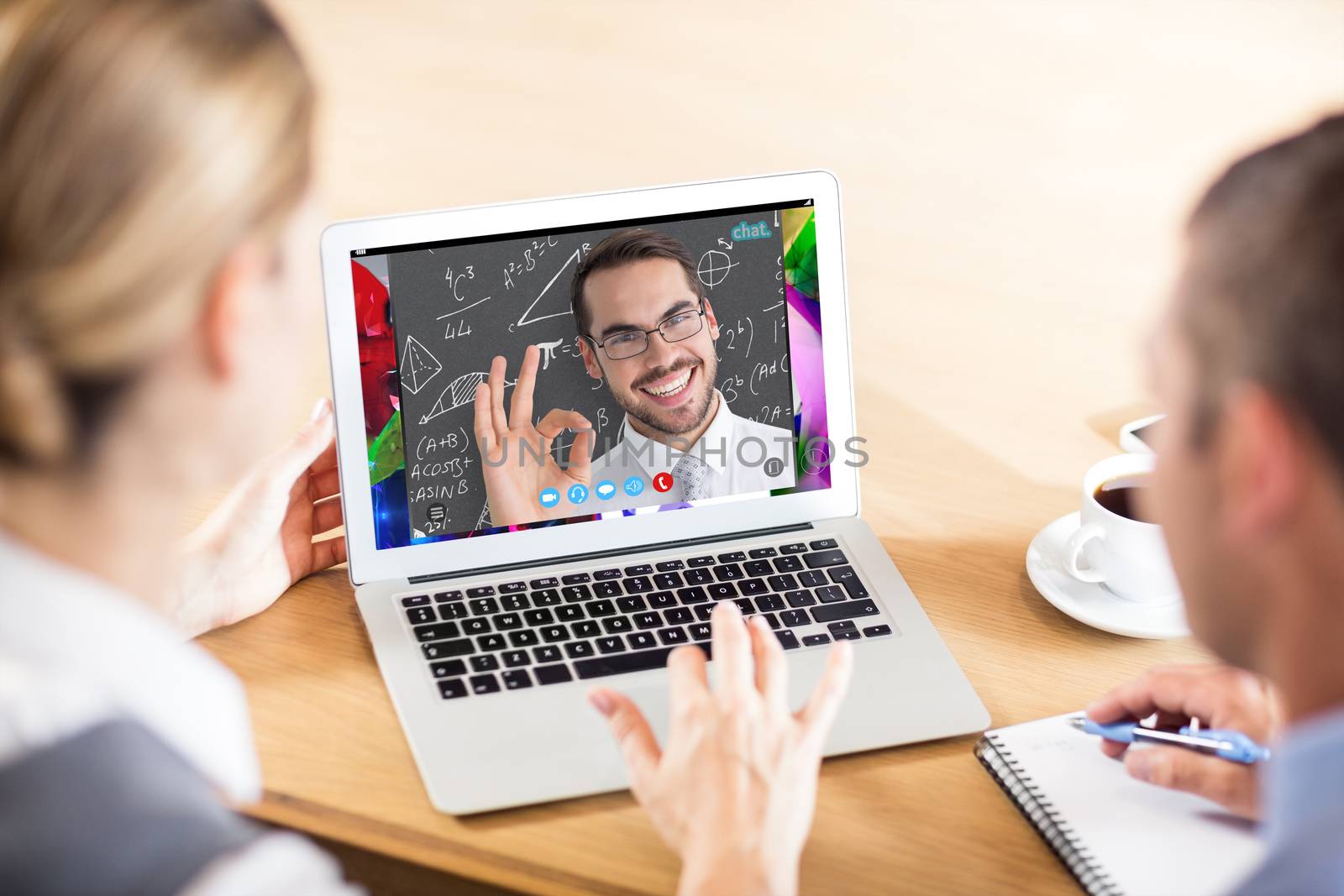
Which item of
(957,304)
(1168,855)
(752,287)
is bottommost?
(1168,855)

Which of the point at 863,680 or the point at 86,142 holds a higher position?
the point at 86,142

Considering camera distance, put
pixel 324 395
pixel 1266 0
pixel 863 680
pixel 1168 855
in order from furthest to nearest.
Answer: pixel 1266 0 → pixel 324 395 → pixel 863 680 → pixel 1168 855

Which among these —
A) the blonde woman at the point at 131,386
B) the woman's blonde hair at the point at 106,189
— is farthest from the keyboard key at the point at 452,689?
the woman's blonde hair at the point at 106,189

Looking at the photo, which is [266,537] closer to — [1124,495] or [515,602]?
[515,602]

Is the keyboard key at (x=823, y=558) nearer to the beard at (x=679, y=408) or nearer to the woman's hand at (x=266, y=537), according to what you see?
the beard at (x=679, y=408)

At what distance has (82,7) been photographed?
0.65 metres

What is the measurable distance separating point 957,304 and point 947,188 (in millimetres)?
288

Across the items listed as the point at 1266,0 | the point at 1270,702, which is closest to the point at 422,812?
the point at 1270,702

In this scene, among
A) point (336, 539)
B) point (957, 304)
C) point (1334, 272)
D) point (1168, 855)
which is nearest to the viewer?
point (1334, 272)

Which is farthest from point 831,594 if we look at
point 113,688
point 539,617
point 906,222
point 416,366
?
point 906,222

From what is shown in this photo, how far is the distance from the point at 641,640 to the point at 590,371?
227mm

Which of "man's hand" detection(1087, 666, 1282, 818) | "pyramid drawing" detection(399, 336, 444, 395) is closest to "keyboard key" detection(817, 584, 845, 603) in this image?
"man's hand" detection(1087, 666, 1282, 818)

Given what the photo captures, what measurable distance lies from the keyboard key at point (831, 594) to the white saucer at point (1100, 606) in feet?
0.53

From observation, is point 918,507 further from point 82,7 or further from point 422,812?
point 82,7
